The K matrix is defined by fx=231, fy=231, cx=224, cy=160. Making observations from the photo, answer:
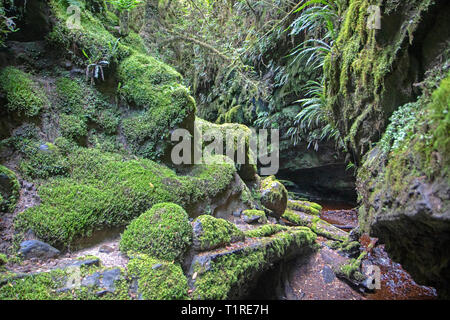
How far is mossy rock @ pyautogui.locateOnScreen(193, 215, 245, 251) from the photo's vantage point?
2957mm

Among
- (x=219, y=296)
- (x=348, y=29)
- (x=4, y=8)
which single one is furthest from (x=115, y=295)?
(x=348, y=29)

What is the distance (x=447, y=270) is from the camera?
6.66 feet

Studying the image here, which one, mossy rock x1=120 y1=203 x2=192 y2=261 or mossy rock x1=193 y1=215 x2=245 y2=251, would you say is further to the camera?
mossy rock x1=193 y1=215 x2=245 y2=251

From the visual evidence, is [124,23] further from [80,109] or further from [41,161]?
[41,161]

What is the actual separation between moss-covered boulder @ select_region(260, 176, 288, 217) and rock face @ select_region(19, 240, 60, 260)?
4458 mm

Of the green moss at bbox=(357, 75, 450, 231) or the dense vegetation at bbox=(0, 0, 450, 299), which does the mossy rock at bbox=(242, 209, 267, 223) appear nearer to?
the dense vegetation at bbox=(0, 0, 450, 299)

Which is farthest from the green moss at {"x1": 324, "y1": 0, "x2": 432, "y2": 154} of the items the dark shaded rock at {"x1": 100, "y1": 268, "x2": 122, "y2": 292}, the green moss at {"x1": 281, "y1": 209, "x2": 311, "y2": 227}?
the dark shaded rock at {"x1": 100, "y1": 268, "x2": 122, "y2": 292}

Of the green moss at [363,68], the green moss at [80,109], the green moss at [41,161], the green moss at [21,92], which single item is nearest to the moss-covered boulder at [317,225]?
the green moss at [363,68]

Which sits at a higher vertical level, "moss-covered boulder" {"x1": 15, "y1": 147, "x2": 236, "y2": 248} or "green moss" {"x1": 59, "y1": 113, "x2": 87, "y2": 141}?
"green moss" {"x1": 59, "y1": 113, "x2": 87, "y2": 141}

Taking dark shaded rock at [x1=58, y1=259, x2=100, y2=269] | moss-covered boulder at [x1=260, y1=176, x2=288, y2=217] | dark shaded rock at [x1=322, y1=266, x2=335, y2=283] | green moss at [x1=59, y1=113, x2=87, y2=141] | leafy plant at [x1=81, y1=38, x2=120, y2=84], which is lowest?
dark shaded rock at [x1=322, y1=266, x2=335, y2=283]

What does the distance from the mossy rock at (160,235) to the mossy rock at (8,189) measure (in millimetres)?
1269

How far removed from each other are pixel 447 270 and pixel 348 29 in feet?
10.8

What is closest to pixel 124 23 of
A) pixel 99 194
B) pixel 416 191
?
pixel 99 194

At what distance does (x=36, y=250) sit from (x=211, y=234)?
6.25ft
